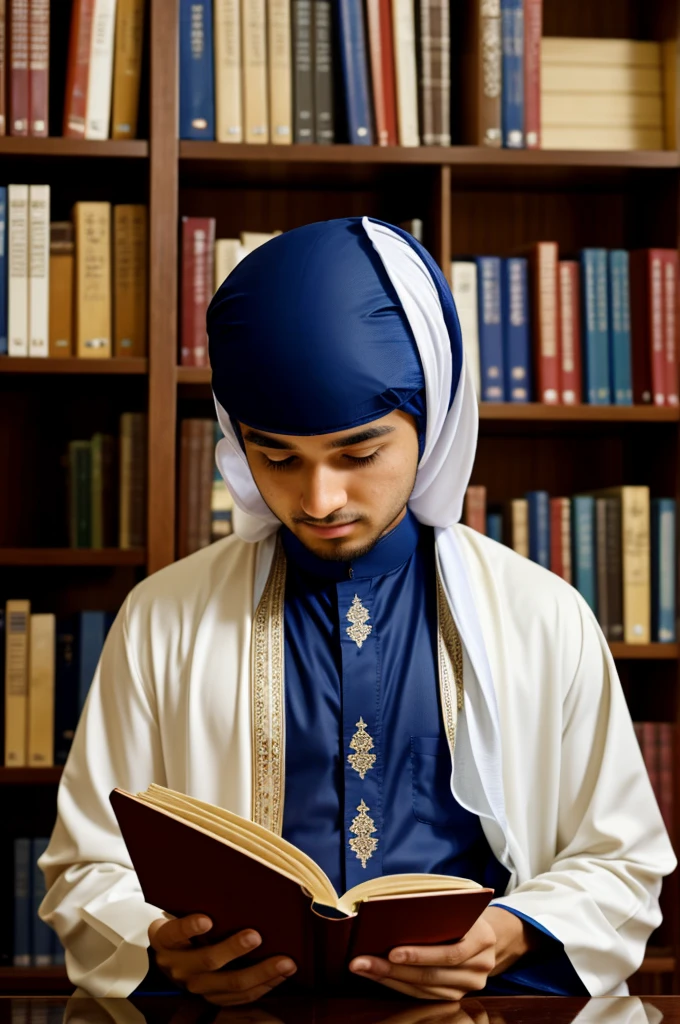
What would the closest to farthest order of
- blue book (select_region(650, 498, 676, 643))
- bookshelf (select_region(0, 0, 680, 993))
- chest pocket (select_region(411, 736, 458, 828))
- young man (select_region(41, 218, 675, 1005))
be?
young man (select_region(41, 218, 675, 1005))
chest pocket (select_region(411, 736, 458, 828))
bookshelf (select_region(0, 0, 680, 993))
blue book (select_region(650, 498, 676, 643))

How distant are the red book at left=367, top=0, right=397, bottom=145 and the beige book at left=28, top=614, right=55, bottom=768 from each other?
1.11 meters

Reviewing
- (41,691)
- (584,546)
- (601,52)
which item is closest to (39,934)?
(41,691)

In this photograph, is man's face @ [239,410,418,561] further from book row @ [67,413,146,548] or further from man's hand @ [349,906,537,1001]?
book row @ [67,413,146,548]

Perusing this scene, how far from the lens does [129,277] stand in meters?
2.12

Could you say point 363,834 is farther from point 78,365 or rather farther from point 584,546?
point 78,365

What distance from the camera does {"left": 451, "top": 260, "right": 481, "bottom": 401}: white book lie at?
214cm

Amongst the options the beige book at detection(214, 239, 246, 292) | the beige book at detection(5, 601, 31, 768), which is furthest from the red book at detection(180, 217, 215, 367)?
the beige book at detection(5, 601, 31, 768)

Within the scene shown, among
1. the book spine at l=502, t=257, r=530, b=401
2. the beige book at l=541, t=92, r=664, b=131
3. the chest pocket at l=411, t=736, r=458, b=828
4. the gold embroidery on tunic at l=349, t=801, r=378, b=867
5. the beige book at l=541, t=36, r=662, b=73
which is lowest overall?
the gold embroidery on tunic at l=349, t=801, r=378, b=867

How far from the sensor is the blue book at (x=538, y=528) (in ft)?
7.13

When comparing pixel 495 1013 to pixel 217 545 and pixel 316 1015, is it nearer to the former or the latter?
pixel 316 1015

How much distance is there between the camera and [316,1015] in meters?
0.99

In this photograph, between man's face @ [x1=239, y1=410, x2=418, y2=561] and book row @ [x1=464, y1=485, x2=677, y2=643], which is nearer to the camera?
man's face @ [x1=239, y1=410, x2=418, y2=561]

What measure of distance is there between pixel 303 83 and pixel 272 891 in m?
1.59

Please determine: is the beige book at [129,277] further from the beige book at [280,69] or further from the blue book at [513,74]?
the blue book at [513,74]
